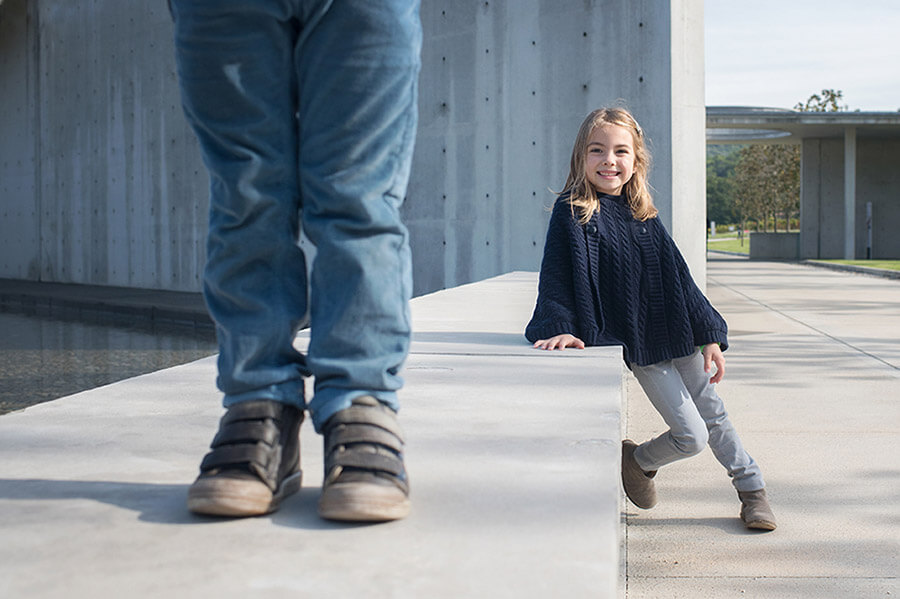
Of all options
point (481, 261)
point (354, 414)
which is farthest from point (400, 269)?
point (481, 261)

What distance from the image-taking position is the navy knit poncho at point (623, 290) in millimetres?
2992

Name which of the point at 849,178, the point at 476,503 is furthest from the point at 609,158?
the point at 849,178

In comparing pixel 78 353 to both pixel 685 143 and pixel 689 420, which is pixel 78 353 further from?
pixel 689 420

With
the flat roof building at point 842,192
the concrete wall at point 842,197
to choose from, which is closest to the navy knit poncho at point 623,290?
the flat roof building at point 842,192

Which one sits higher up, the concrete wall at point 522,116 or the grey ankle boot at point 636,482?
the concrete wall at point 522,116

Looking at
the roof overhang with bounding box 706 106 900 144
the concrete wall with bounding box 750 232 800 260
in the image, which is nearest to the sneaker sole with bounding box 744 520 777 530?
the roof overhang with bounding box 706 106 900 144

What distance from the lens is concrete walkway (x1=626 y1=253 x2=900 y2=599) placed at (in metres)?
2.54

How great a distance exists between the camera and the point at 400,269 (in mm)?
1593

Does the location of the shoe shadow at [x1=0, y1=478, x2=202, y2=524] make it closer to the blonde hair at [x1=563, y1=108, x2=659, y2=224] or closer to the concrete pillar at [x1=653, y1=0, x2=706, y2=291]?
the blonde hair at [x1=563, y1=108, x2=659, y2=224]

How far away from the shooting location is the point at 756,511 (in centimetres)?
294

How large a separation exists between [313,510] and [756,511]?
1.94 m

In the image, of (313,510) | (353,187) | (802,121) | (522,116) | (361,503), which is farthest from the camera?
(802,121)

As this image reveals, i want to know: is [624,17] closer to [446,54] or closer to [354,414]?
[446,54]

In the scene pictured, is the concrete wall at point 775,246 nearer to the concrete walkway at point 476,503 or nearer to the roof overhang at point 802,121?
the roof overhang at point 802,121
